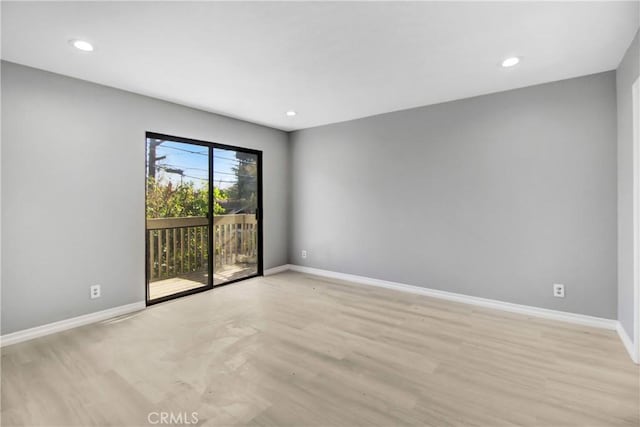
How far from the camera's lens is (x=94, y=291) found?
3119mm

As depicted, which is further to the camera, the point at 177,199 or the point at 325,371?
the point at 177,199

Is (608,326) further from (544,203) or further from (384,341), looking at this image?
(384,341)

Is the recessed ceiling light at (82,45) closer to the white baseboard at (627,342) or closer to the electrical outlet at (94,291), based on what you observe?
the electrical outlet at (94,291)

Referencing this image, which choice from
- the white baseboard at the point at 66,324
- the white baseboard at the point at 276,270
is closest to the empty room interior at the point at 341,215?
the white baseboard at the point at 66,324

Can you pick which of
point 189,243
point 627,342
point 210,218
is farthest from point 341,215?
point 627,342

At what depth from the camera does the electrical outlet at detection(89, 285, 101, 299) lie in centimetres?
310

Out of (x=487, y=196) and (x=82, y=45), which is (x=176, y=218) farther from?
(x=487, y=196)

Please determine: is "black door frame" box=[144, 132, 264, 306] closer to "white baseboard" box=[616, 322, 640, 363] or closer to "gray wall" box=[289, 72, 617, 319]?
"gray wall" box=[289, 72, 617, 319]

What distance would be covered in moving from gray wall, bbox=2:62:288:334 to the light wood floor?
389mm

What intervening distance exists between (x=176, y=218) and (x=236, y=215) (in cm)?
92

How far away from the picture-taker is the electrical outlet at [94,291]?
3.10 meters

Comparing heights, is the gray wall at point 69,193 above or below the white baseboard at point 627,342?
above

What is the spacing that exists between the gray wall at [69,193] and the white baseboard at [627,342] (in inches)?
184

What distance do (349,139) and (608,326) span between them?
371cm
